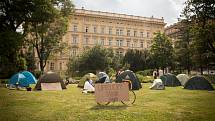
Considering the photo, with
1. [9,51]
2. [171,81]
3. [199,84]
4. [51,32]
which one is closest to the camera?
[199,84]

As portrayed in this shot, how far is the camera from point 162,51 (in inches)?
2104

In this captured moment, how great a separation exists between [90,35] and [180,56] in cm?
3450

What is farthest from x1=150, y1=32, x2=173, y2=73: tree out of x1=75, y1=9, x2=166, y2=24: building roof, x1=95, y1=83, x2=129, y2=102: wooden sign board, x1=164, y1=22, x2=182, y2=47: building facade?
x1=95, y1=83, x2=129, y2=102: wooden sign board

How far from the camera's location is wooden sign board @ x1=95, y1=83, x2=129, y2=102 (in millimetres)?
13648

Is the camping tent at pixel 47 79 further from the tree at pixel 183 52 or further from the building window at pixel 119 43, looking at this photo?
the building window at pixel 119 43

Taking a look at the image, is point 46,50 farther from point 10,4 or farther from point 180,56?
point 180,56

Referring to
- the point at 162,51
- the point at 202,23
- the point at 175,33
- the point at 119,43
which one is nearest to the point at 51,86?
the point at 202,23

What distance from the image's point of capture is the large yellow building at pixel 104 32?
7881 centimetres

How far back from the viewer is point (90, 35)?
83062mm

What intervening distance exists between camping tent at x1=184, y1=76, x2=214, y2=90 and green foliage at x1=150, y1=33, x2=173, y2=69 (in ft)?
94.5

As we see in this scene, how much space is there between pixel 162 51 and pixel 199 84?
2993 cm

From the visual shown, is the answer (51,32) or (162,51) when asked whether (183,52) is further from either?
(51,32)

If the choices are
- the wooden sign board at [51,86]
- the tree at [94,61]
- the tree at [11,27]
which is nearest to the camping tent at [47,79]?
the wooden sign board at [51,86]

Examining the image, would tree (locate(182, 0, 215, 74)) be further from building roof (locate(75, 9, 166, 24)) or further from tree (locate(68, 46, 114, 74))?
building roof (locate(75, 9, 166, 24))
